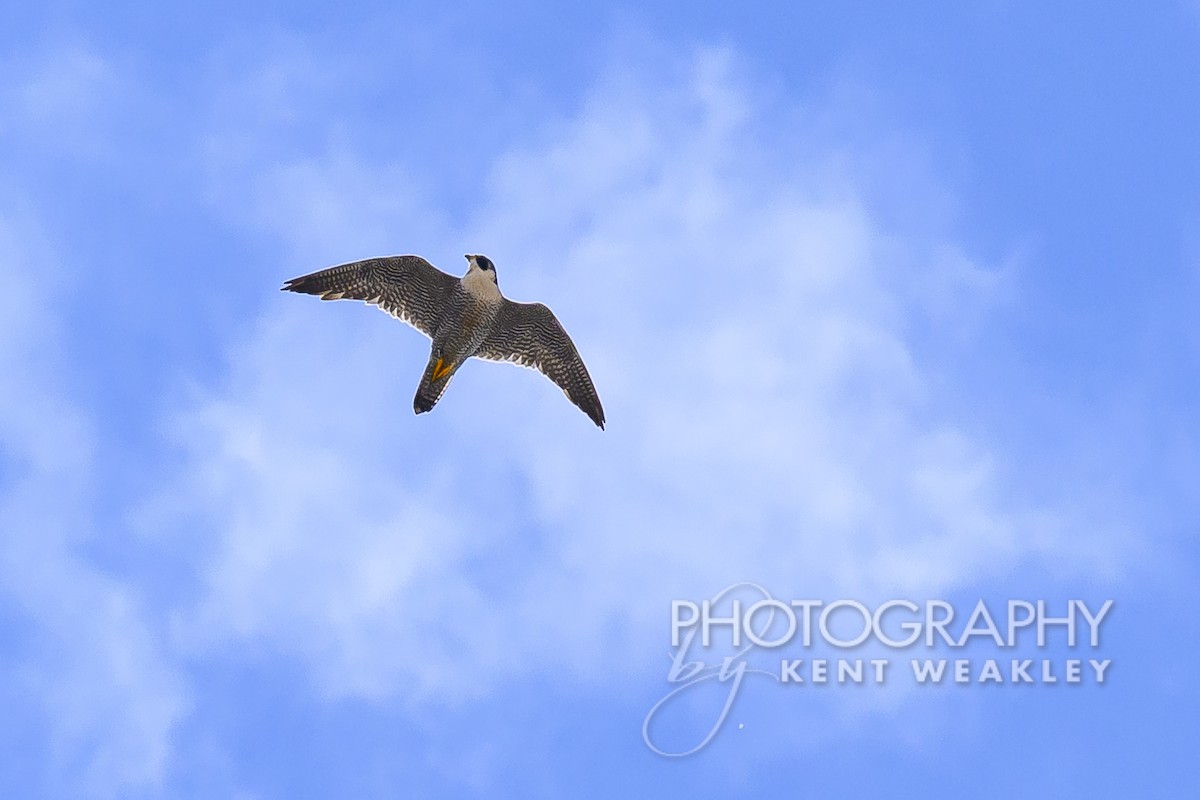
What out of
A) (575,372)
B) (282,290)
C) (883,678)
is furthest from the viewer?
(575,372)

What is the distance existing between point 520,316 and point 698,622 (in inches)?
185

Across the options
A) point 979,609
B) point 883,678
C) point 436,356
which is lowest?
point 883,678

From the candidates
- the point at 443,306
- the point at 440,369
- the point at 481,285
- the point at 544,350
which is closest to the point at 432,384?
the point at 440,369

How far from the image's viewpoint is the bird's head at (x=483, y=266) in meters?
15.5

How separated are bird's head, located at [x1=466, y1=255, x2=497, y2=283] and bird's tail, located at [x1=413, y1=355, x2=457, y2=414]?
3.82ft

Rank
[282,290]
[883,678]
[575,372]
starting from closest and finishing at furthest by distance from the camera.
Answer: [883,678], [282,290], [575,372]

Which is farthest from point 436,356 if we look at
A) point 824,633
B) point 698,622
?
point 824,633

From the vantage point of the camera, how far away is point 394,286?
1572cm

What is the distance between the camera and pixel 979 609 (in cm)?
1341

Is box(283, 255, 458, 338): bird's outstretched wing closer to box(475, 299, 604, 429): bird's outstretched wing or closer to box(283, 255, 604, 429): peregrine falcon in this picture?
box(283, 255, 604, 429): peregrine falcon

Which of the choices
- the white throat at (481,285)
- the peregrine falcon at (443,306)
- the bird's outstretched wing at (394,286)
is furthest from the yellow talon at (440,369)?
the white throat at (481,285)

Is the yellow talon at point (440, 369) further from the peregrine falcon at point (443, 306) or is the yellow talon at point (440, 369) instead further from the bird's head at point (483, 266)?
the bird's head at point (483, 266)

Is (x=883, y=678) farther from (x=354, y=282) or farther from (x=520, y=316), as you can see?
(x=354, y=282)

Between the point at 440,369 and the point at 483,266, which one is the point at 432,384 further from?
the point at 483,266
